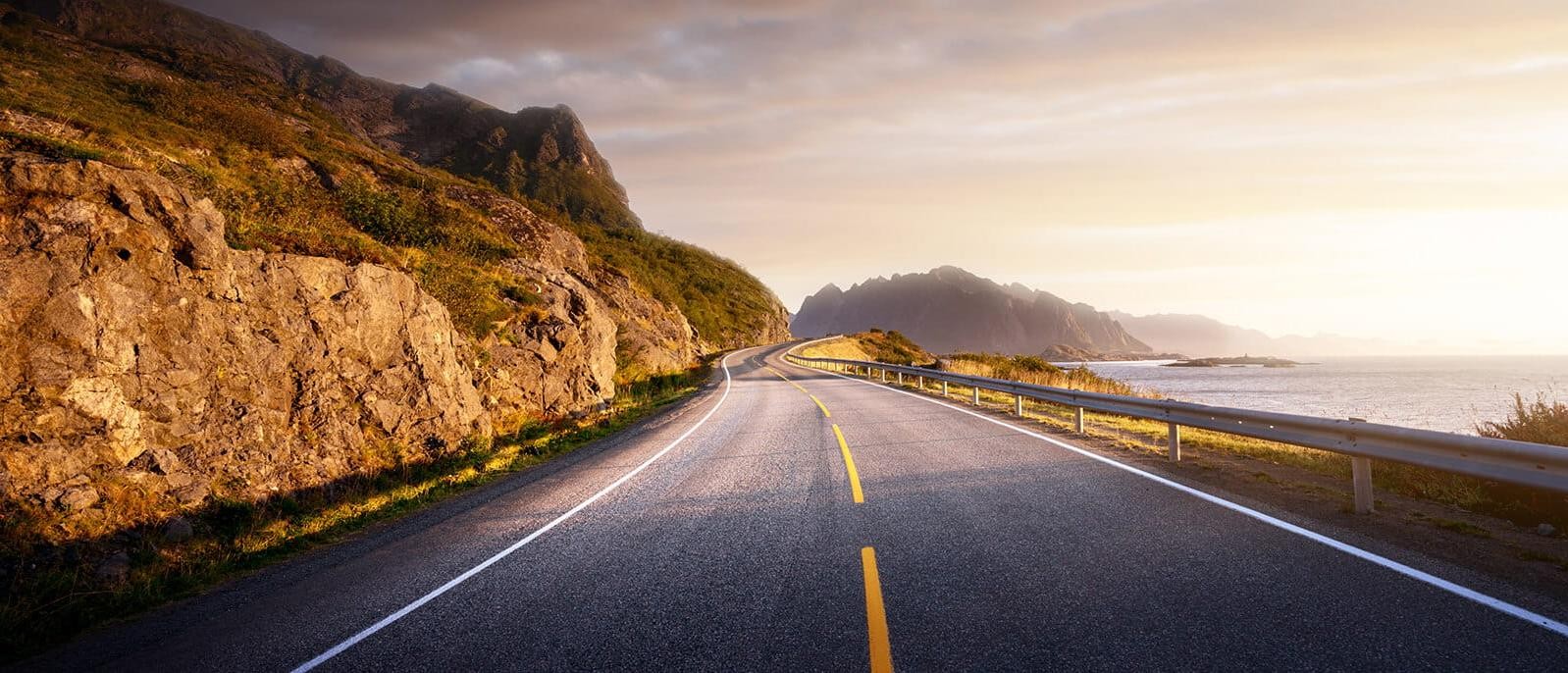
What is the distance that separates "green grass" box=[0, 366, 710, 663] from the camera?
4.46 m

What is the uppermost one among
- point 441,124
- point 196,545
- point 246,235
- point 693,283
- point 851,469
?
point 441,124

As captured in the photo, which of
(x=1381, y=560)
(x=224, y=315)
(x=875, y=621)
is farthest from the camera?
(x=224, y=315)

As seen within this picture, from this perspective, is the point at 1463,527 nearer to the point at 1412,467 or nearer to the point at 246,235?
the point at 1412,467

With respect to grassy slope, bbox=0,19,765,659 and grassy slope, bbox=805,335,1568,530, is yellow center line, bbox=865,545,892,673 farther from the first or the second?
grassy slope, bbox=805,335,1568,530

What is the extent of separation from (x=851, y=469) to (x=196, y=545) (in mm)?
7480

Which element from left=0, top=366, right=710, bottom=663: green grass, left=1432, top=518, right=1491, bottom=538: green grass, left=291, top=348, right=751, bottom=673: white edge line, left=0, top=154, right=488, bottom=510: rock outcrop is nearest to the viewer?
left=291, top=348, right=751, bottom=673: white edge line

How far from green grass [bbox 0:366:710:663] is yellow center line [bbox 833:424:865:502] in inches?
227

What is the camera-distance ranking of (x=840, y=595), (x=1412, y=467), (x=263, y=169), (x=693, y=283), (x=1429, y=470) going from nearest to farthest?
(x=840, y=595)
(x=1429, y=470)
(x=1412, y=467)
(x=263, y=169)
(x=693, y=283)

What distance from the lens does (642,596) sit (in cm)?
405

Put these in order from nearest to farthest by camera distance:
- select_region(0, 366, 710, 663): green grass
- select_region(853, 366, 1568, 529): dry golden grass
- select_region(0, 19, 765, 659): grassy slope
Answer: select_region(0, 366, 710, 663): green grass < select_region(0, 19, 765, 659): grassy slope < select_region(853, 366, 1568, 529): dry golden grass

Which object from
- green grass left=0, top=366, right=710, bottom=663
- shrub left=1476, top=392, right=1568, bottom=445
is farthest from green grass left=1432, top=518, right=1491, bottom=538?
green grass left=0, top=366, right=710, bottom=663

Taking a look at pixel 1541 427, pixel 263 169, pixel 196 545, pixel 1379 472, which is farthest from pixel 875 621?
pixel 263 169

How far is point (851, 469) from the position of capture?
316 inches

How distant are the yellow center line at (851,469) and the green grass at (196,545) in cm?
578
